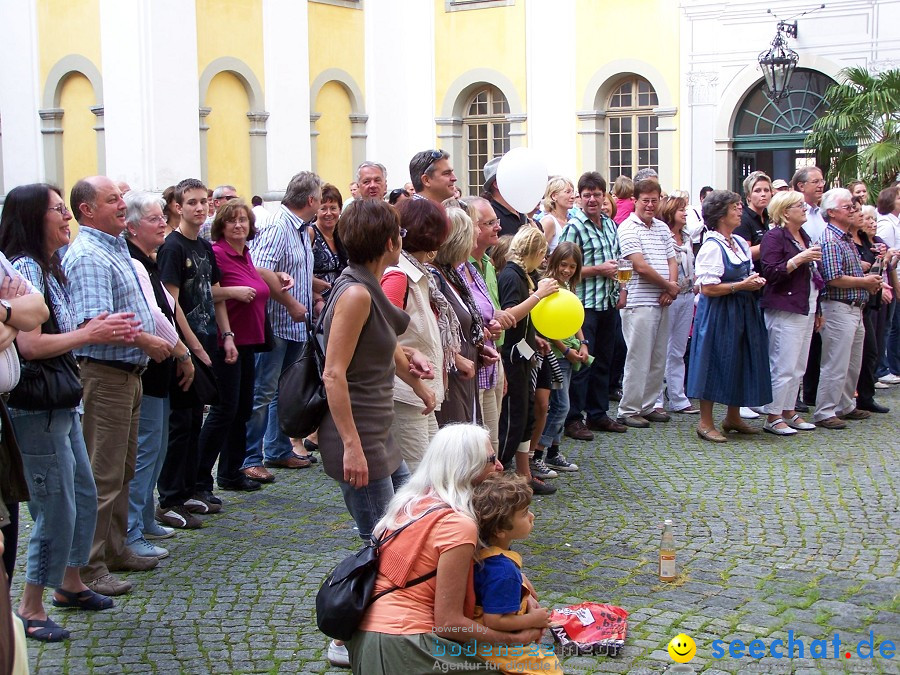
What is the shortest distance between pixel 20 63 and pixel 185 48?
4295mm

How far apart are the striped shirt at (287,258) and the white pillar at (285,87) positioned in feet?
47.2

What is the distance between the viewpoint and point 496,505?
405 centimetres

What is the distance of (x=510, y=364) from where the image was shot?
7277mm

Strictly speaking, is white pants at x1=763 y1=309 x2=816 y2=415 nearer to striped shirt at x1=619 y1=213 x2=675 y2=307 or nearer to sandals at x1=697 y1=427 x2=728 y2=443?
sandals at x1=697 y1=427 x2=728 y2=443

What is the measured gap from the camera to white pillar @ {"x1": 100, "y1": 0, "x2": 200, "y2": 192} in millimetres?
20406

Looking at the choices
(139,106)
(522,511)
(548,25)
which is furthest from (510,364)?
(548,25)

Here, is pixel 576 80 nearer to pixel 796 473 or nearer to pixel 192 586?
pixel 796 473

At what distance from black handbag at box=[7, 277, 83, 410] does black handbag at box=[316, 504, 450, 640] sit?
1.64 m

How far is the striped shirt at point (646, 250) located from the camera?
982 cm

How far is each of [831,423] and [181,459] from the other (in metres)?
5.53

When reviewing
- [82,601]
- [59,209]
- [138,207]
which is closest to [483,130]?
[138,207]

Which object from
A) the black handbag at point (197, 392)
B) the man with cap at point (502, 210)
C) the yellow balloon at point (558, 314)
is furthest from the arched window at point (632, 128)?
the black handbag at point (197, 392)

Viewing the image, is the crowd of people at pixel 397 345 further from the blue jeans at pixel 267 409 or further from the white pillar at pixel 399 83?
the white pillar at pixel 399 83

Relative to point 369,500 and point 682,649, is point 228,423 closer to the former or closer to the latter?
point 369,500
